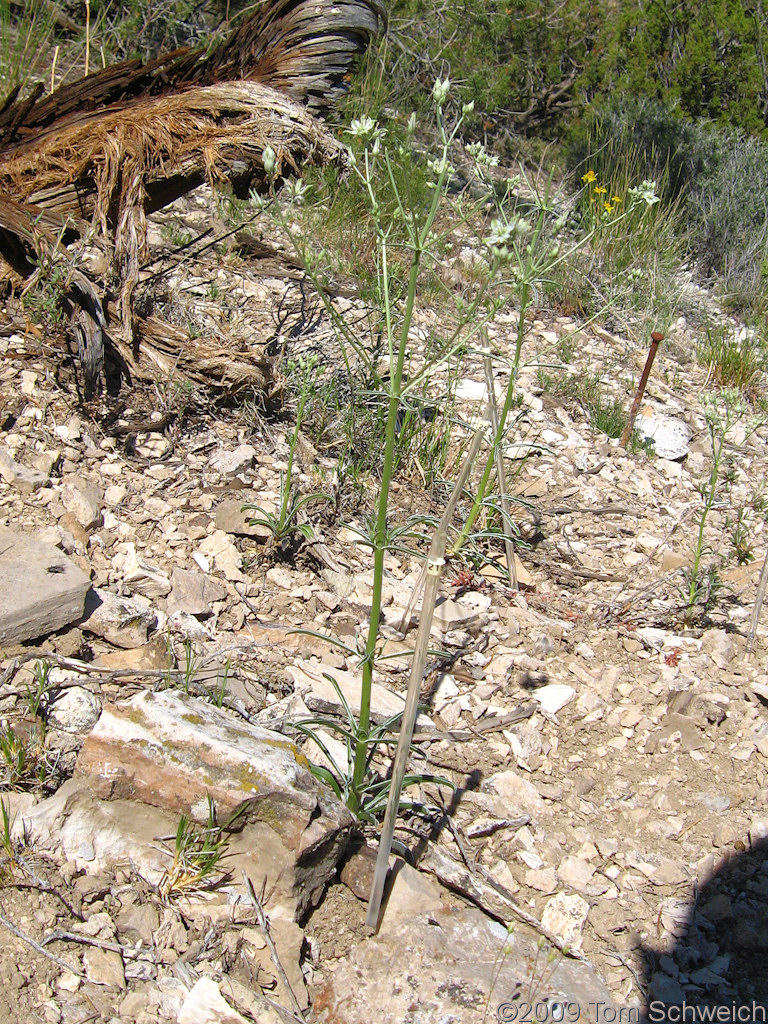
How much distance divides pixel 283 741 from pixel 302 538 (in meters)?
1.06

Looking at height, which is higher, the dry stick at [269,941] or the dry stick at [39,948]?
the dry stick at [39,948]

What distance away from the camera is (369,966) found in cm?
186

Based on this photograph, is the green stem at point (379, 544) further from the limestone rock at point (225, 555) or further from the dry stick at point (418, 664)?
the limestone rock at point (225, 555)

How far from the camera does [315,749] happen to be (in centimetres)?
229

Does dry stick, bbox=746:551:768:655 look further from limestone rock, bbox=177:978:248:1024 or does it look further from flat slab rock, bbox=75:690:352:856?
limestone rock, bbox=177:978:248:1024

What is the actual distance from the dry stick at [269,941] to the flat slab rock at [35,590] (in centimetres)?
92

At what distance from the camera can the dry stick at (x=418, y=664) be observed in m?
1.52

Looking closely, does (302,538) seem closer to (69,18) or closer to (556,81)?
(69,18)

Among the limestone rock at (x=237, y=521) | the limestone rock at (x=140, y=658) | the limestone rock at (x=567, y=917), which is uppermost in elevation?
the limestone rock at (x=140, y=658)

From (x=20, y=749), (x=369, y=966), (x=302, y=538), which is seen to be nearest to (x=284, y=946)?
(x=369, y=966)

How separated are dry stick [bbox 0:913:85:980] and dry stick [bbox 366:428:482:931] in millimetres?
615

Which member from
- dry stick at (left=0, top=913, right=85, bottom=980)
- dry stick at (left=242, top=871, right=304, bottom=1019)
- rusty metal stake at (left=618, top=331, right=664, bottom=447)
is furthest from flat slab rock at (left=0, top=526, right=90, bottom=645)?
rusty metal stake at (left=618, top=331, right=664, bottom=447)

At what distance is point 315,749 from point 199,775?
1.52 ft

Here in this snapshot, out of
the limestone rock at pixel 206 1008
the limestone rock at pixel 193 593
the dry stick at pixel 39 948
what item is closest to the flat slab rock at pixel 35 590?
the limestone rock at pixel 193 593
